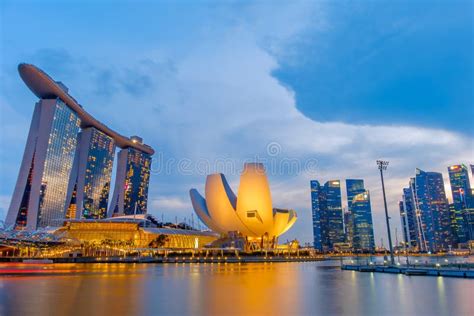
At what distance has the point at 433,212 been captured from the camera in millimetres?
116000

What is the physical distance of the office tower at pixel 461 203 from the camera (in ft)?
349

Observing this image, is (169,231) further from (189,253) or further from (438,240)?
(438,240)

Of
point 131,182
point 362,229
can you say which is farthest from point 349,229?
point 131,182

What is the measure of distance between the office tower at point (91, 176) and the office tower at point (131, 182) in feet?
34.8

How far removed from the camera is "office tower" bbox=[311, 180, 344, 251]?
146m

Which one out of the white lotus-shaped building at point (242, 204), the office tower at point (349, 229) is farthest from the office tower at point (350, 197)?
the white lotus-shaped building at point (242, 204)

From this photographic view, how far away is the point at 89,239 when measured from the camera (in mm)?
65375

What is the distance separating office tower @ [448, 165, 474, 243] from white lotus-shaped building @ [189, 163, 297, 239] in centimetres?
7303

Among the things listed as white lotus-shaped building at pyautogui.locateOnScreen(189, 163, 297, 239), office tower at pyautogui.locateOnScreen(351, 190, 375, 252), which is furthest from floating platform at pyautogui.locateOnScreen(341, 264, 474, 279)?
office tower at pyautogui.locateOnScreen(351, 190, 375, 252)

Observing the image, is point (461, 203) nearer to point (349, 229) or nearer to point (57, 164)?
point (349, 229)

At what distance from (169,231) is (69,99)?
37.6 m

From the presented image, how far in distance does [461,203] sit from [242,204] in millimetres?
85674

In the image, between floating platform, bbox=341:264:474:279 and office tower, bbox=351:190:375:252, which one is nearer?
floating platform, bbox=341:264:474:279

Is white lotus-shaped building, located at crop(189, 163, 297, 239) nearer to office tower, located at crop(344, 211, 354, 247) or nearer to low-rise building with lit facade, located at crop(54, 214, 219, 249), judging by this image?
low-rise building with lit facade, located at crop(54, 214, 219, 249)
